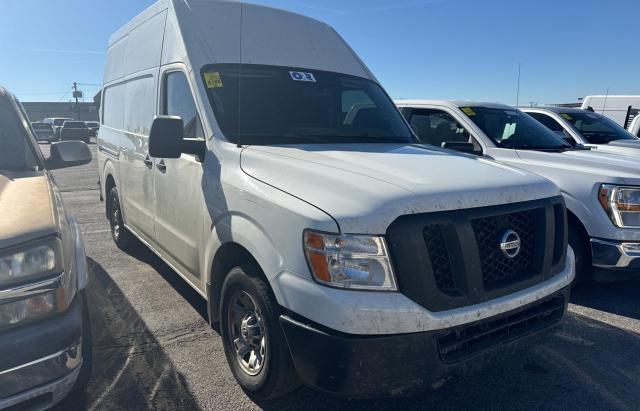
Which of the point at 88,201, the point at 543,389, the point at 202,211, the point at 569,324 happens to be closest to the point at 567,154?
the point at 569,324

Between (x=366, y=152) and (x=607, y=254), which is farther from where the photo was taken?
(x=607, y=254)

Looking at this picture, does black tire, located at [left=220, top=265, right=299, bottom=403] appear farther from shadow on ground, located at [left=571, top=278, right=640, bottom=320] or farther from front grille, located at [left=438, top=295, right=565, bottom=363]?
shadow on ground, located at [left=571, top=278, right=640, bottom=320]

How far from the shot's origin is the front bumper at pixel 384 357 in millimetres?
2078

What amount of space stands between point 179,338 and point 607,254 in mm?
3675

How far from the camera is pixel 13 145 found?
10.5 feet

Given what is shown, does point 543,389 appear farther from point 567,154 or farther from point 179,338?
point 567,154

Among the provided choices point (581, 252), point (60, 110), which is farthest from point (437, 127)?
point (60, 110)

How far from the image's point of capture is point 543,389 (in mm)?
2924

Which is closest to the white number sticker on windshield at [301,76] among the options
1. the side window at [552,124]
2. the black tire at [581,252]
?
the black tire at [581,252]

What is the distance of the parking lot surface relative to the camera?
→ 276 cm

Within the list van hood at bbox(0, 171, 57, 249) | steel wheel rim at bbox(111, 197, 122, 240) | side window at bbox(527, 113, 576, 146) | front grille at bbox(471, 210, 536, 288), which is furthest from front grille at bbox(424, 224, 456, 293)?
side window at bbox(527, 113, 576, 146)

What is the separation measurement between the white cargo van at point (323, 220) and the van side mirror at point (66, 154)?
22.1 inches

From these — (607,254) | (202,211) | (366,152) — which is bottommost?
(607,254)

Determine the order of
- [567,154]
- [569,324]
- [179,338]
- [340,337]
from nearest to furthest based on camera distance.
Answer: [340,337], [179,338], [569,324], [567,154]
